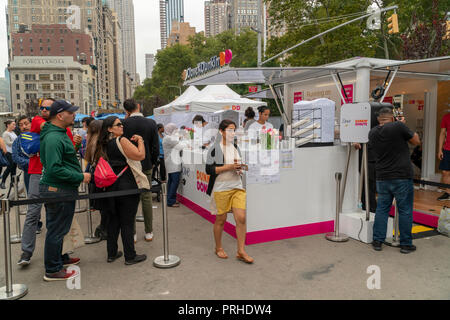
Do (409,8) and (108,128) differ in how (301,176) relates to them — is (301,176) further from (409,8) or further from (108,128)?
(409,8)

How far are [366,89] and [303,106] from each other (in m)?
1.09

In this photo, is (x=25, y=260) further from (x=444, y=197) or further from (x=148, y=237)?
(x=444, y=197)

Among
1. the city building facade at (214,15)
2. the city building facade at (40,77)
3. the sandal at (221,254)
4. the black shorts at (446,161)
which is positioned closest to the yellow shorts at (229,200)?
the sandal at (221,254)

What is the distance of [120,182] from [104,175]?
28 centimetres

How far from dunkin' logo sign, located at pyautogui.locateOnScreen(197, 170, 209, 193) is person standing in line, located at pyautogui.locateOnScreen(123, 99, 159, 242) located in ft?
4.01

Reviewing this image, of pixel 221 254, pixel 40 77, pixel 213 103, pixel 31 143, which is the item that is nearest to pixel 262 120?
pixel 221 254

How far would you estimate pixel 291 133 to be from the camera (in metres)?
5.44

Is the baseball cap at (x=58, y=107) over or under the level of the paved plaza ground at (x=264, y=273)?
over

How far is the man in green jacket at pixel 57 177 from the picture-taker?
A: 132 inches

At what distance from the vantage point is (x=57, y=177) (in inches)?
133

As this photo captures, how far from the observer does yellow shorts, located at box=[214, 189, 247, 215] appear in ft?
13.4

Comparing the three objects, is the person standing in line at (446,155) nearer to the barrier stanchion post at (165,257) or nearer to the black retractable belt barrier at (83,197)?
the barrier stanchion post at (165,257)

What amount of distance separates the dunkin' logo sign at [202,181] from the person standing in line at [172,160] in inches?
32.0

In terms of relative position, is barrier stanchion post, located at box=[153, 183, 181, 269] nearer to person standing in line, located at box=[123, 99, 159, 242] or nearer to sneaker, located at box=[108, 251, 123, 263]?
sneaker, located at box=[108, 251, 123, 263]
